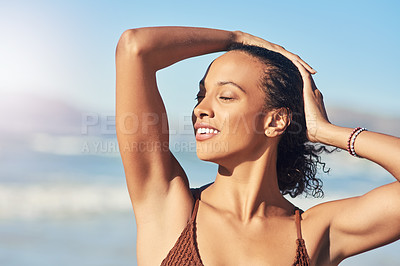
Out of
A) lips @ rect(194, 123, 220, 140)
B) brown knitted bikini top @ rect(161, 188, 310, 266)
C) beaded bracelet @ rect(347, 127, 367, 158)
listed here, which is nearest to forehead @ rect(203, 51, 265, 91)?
lips @ rect(194, 123, 220, 140)

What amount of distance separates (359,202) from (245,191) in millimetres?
678

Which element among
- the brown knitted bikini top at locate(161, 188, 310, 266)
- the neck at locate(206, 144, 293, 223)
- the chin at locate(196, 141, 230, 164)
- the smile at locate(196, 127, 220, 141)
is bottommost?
the brown knitted bikini top at locate(161, 188, 310, 266)

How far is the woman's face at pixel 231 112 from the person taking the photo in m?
3.41

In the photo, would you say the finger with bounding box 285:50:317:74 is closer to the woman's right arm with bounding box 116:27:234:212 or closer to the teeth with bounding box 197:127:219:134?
the woman's right arm with bounding box 116:27:234:212

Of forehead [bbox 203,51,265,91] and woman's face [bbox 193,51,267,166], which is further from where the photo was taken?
forehead [bbox 203,51,265,91]

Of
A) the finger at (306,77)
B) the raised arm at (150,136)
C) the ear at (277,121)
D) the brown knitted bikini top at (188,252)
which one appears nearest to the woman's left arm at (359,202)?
the finger at (306,77)

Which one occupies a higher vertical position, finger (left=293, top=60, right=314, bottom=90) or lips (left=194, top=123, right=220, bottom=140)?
finger (left=293, top=60, right=314, bottom=90)

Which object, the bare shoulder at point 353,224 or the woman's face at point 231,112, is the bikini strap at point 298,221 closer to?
the bare shoulder at point 353,224

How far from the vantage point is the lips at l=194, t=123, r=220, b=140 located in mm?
3422

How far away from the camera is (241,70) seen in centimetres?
355

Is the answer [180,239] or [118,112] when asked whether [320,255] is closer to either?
[180,239]

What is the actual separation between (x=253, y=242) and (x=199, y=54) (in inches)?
A: 44.9

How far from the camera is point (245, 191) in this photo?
141 inches

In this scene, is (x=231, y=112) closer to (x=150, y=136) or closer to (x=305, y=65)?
(x=150, y=136)
